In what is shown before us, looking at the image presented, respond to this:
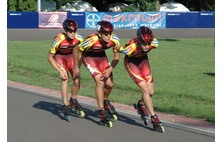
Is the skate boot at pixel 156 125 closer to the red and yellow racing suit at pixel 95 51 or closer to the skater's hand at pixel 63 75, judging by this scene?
the red and yellow racing suit at pixel 95 51

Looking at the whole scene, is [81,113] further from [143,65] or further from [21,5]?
[21,5]

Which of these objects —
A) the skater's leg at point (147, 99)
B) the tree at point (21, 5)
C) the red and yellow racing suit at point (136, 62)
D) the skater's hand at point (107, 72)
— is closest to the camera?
the skater's leg at point (147, 99)

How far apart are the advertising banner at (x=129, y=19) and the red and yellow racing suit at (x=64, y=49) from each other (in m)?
43.3

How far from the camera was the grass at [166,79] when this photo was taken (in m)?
12.9

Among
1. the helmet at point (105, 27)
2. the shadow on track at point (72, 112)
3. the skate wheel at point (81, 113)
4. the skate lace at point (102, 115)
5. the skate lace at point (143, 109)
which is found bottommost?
the shadow on track at point (72, 112)

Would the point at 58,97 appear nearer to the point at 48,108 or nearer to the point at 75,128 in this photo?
the point at 48,108

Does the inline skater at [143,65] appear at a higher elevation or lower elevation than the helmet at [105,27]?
lower

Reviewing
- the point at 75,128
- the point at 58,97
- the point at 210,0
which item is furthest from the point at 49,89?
the point at 210,0

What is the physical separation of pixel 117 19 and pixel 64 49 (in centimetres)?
4460

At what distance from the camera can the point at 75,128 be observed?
33.6 feet

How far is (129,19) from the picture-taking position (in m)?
56.8

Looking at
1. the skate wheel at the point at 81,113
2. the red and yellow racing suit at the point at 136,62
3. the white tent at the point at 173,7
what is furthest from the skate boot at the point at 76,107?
the white tent at the point at 173,7

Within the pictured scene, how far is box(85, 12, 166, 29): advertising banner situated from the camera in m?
Answer: 55.2
